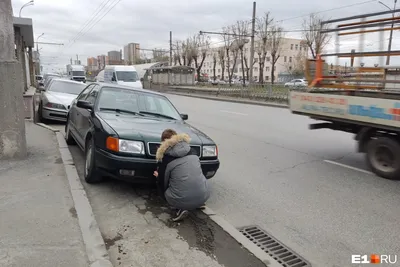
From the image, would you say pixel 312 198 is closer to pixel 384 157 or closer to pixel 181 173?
pixel 384 157

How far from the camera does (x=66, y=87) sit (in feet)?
43.0

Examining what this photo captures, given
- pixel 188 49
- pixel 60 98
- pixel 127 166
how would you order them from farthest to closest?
pixel 188 49, pixel 60 98, pixel 127 166

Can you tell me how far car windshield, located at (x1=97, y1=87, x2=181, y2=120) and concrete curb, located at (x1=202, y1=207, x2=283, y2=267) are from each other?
2236 millimetres

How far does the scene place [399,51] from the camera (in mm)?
6141

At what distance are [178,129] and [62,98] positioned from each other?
7.85m

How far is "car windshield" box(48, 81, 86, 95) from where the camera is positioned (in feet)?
42.0

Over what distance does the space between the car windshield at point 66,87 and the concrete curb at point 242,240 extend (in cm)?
1014

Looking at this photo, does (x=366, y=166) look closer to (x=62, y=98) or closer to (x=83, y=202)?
(x=83, y=202)

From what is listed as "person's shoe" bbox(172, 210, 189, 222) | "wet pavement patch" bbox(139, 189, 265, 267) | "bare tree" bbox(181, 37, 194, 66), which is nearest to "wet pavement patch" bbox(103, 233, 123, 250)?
"wet pavement patch" bbox(139, 189, 265, 267)

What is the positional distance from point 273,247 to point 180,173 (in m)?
1.32

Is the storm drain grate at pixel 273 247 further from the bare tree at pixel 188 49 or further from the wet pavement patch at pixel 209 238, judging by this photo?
the bare tree at pixel 188 49

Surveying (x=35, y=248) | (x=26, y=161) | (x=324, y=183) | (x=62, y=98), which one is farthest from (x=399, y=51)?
(x=62, y=98)

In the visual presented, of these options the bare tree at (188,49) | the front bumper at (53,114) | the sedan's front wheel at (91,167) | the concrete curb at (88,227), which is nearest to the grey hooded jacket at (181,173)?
the concrete curb at (88,227)

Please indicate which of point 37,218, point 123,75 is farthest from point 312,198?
point 123,75
